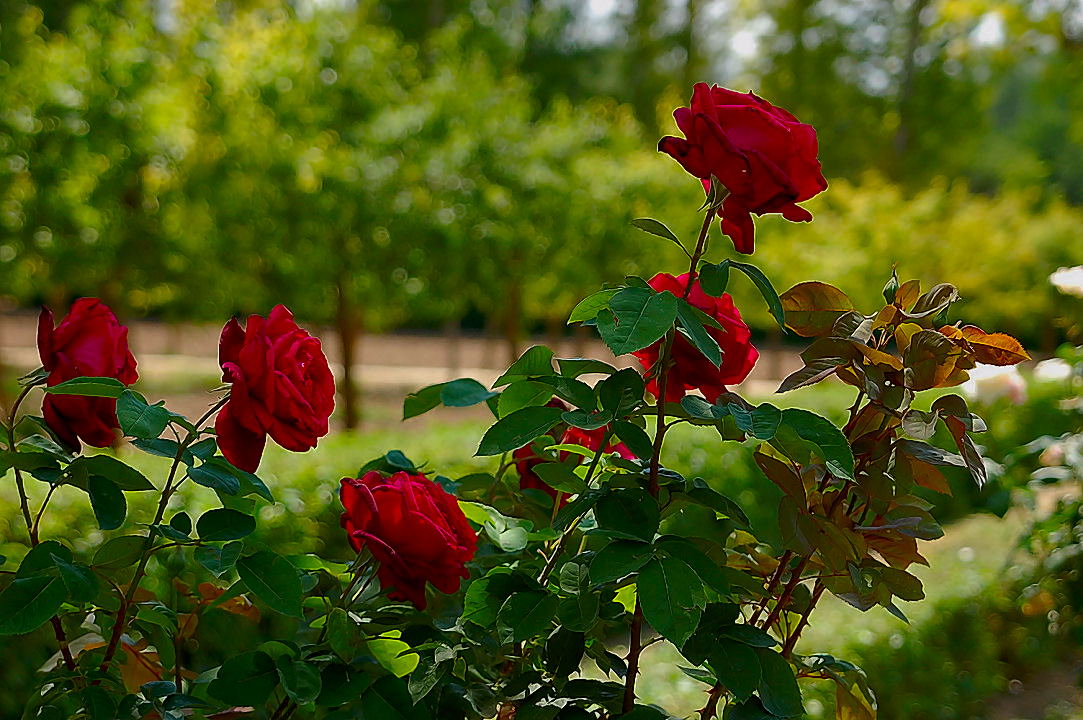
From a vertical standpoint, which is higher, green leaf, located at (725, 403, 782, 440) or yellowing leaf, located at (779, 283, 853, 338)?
yellowing leaf, located at (779, 283, 853, 338)

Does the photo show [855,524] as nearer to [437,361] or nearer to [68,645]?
[68,645]

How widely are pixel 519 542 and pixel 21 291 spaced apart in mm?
9723

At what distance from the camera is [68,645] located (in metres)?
1.17

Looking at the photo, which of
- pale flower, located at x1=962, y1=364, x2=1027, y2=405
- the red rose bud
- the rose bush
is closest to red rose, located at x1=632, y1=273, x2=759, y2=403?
the rose bush

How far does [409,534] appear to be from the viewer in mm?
1033

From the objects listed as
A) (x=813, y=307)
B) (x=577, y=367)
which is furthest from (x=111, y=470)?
(x=813, y=307)

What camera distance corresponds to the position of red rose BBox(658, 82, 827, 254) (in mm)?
952

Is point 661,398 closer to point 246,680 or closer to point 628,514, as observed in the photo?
point 628,514

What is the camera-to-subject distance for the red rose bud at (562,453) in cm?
130

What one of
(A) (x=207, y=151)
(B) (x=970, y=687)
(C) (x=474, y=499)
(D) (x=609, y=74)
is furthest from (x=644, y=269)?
(D) (x=609, y=74)

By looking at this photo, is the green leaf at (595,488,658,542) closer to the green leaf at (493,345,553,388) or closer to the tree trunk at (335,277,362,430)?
the green leaf at (493,345,553,388)

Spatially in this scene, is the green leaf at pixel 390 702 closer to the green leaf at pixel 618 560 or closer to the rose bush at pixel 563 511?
the rose bush at pixel 563 511

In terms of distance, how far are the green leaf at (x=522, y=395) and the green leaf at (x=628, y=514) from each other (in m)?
0.13

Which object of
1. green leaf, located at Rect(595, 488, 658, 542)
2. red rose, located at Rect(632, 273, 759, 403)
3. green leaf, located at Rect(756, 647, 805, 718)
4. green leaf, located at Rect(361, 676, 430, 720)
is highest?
red rose, located at Rect(632, 273, 759, 403)
